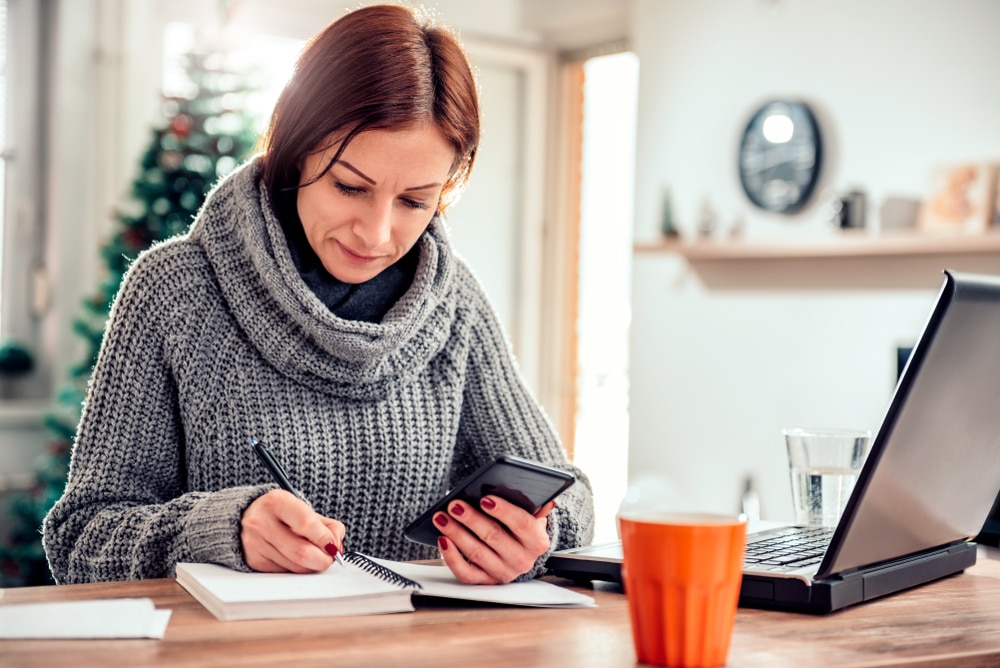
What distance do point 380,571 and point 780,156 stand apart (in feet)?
10.0

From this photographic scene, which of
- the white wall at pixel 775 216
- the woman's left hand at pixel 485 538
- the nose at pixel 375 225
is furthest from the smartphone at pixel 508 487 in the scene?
the white wall at pixel 775 216

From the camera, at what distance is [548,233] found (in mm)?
4992

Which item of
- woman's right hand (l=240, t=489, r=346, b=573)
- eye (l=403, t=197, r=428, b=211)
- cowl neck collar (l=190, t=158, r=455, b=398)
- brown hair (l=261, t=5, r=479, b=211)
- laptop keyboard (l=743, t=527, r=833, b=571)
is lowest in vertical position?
laptop keyboard (l=743, t=527, r=833, b=571)

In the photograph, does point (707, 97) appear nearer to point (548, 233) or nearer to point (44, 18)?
point (548, 233)

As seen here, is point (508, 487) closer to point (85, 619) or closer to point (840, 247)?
point (85, 619)

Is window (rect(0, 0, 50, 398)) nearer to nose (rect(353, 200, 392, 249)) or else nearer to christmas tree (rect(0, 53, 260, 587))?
christmas tree (rect(0, 53, 260, 587))

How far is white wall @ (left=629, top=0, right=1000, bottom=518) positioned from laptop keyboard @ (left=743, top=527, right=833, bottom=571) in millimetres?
2224

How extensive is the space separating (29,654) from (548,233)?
4308 mm

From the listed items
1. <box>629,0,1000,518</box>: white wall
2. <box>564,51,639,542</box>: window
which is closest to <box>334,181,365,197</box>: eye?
<box>629,0,1000,518</box>: white wall

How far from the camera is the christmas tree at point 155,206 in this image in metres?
3.58

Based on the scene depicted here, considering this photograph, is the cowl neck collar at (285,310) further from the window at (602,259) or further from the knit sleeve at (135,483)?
the window at (602,259)

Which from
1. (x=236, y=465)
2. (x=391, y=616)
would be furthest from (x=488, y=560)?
(x=236, y=465)

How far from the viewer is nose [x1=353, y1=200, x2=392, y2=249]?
134cm

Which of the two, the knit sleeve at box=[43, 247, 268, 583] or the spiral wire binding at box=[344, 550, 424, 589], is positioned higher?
the knit sleeve at box=[43, 247, 268, 583]
